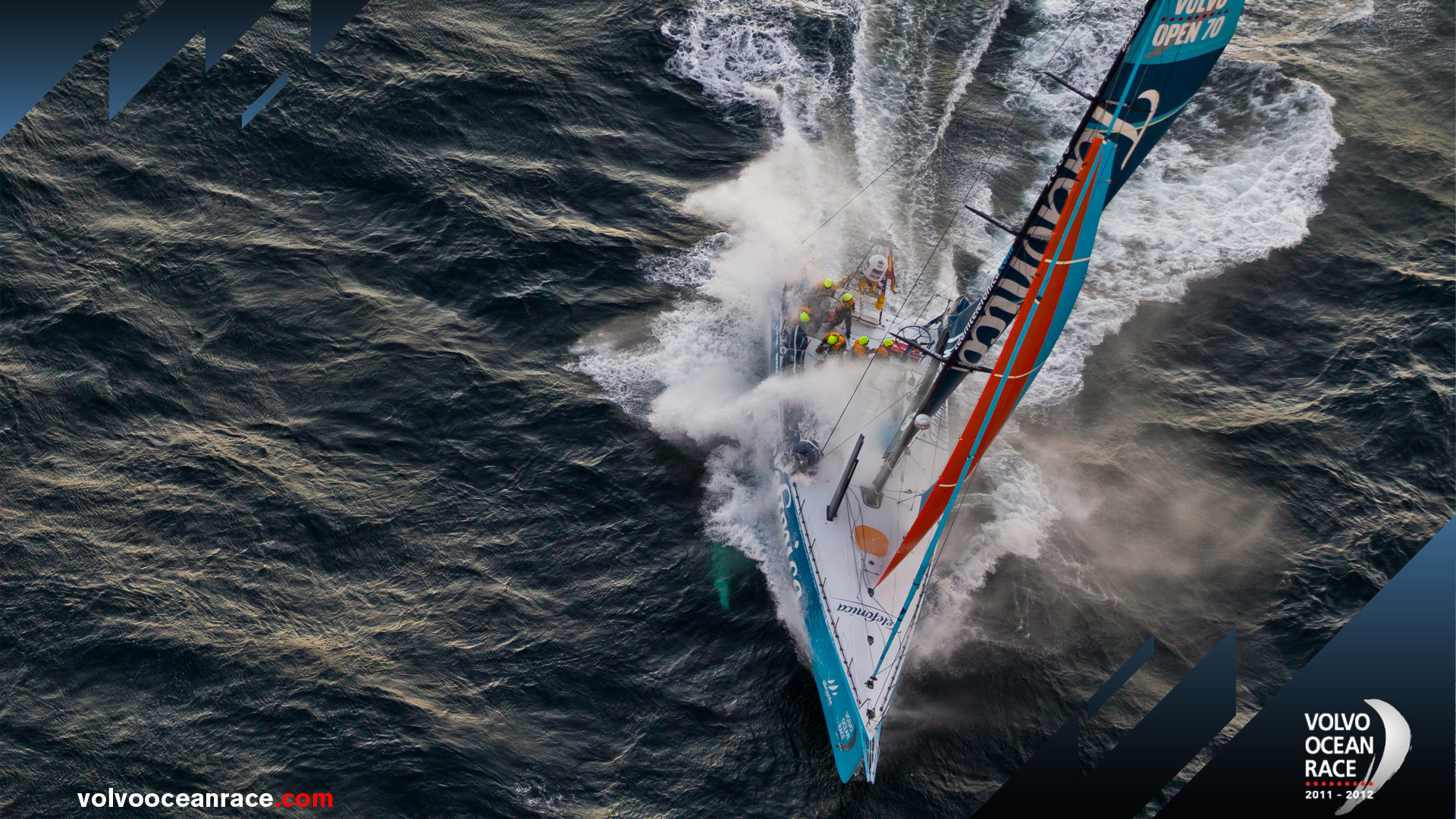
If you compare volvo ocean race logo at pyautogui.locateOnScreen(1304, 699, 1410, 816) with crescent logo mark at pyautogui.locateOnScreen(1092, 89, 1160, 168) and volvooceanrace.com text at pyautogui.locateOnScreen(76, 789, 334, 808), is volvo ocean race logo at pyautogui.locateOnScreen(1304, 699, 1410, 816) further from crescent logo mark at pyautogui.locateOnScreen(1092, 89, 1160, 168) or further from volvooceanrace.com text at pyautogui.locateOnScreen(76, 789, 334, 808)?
volvooceanrace.com text at pyautogui.locateOnScreen(76, 789, 334, 808)

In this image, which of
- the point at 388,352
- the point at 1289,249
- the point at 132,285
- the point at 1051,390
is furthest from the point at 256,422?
the point at 1289,249

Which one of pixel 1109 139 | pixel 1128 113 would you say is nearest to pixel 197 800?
pixel 1109 139

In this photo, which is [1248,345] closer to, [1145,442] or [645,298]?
[1145,442]

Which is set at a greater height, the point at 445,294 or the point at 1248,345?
the point at 1248,345

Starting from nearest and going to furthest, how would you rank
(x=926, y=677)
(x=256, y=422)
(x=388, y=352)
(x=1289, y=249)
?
(x=926, y=677), (x=256, y=422), (x=388, y=352), (x=1289, y=249)

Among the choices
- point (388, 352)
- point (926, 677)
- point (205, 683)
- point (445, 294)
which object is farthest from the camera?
point (445, 294)

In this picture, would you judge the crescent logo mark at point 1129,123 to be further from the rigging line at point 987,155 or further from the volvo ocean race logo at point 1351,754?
the volvo ocean race logo at point 1351,754

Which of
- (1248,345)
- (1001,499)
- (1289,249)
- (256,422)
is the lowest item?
(256,422)

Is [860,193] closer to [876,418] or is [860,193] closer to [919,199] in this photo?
[919,199]
